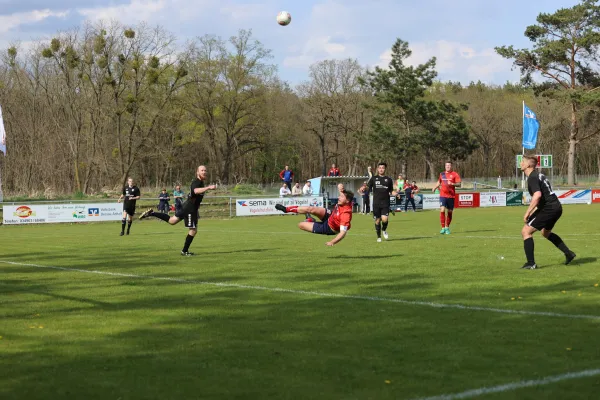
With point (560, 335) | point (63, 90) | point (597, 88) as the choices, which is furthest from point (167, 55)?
point (560, 335)

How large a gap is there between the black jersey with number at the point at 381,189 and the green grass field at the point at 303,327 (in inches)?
175

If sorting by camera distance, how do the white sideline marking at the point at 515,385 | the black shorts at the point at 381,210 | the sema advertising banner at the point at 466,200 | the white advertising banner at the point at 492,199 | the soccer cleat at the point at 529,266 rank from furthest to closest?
the white advertising banner at the point at 492,199, the sema advertising banner at the point at 466,200, the black shorts at the point at 381,210, the soccer cleat at the point at 529,266, the white sideline marking at the point at 515,385

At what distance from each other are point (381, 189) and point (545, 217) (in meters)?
7.45

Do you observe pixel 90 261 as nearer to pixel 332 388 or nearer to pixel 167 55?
pixel 332 388

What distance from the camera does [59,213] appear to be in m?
36.2

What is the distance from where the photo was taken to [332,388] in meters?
5.34

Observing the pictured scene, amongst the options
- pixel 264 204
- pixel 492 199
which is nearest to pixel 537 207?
pixel 264 204

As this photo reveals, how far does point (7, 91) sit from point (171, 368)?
2615 inches

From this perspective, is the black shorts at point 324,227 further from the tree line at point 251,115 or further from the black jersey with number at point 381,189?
the tree line at point 251,115

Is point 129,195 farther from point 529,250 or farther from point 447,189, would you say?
point 529,250

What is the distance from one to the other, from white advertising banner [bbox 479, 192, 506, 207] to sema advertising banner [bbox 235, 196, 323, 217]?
12.2m

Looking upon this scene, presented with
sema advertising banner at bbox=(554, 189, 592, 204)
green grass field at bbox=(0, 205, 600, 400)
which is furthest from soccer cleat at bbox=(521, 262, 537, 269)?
sema advertising banner at bbox=(554, 189, 592, 204)

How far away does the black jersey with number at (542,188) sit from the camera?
1215 centimetres

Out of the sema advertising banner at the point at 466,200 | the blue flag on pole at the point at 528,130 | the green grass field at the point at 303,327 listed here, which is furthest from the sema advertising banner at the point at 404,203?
the green grass field at the point at 303,327
